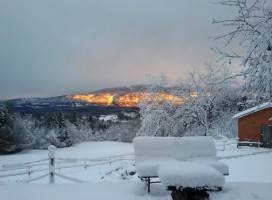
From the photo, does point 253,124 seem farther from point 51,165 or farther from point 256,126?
point 51,165

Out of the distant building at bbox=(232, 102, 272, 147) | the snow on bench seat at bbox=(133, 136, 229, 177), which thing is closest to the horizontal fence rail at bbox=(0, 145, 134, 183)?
the snow on bench seat at bbox=(133, 136, 229, 177)

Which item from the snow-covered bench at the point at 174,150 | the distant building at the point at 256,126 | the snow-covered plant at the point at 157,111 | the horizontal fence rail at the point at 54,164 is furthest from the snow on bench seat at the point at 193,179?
the snow-covered plant at the point at 157,111

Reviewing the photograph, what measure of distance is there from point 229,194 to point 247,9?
397 cm

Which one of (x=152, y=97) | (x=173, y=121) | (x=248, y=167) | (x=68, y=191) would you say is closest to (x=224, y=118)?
(x=173, y=121)

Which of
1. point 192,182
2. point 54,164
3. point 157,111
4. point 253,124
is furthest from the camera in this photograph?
point 157,111

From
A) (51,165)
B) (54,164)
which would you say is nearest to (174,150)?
(54,164)

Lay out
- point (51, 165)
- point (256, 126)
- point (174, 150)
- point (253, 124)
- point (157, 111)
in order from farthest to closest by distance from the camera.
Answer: point (157, 111)
point (253, 124)
point (256, 126)
point (51, 165)
point (174, 150)

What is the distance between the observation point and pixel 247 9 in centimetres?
516

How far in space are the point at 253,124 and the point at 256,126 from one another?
335 mm

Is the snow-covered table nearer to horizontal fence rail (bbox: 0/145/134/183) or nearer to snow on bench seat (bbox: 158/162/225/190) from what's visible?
snow on bench seat (bbox: 158/162/225/190)

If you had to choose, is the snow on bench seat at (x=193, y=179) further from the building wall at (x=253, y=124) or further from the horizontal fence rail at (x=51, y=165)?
the building wall at (x=253, y=124)

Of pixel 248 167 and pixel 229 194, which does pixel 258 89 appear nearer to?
pixel 229 194

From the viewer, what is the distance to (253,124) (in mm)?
23719

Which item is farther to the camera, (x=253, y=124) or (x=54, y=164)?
(x=253, y=124)
